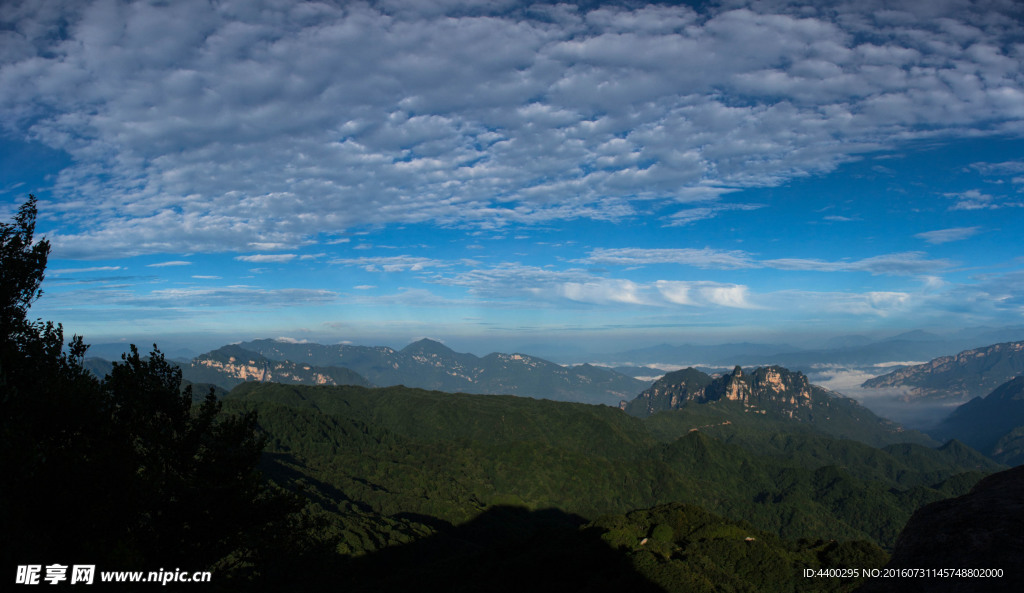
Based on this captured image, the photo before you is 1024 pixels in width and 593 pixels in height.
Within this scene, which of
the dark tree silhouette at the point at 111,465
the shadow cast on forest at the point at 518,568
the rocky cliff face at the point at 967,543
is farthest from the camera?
the shadow cast on forest at the point at 518,568

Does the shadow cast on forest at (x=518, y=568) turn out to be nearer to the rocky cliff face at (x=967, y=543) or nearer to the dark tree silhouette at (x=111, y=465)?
the dark tree silhouette at (x=111, y=465)

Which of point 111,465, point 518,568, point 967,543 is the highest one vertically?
point 967,543

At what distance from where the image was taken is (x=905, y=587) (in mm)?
9305

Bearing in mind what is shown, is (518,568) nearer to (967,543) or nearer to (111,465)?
(111,465)

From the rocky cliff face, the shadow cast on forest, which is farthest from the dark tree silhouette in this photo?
the shadow cast on forest

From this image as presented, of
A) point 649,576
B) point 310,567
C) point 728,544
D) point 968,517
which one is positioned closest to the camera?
point 968,517

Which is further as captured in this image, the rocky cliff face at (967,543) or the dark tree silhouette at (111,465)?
the dark tree silhouette at (111,465)

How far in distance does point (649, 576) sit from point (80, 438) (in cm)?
5814

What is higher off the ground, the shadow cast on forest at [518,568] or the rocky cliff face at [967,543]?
the rocky cliff face at [967,543]

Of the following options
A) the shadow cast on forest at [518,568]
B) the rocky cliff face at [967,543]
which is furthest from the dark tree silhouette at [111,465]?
the shadow cast on forest at [518,568]

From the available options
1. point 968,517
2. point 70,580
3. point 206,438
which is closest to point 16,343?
point 206,438

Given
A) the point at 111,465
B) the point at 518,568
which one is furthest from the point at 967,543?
the point at 518,568

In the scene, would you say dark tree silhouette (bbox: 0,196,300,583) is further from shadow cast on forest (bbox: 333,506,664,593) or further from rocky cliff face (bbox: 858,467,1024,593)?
shadow cast on forest (bbox: 333,506,664,593)

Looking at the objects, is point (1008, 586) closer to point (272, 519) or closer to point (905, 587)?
point (905, 587)
